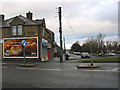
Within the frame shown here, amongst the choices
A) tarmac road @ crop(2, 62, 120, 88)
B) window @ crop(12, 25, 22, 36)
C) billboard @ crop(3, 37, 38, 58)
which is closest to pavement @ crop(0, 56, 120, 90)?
tarmac road @ crop(2, 62, 120, 88)

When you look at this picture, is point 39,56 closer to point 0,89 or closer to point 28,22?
point 28,22

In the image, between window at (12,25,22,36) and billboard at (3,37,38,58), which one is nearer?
billboard at (3,37,38,58)

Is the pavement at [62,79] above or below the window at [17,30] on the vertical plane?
below

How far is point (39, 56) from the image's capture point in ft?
67.6

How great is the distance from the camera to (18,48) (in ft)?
69.8

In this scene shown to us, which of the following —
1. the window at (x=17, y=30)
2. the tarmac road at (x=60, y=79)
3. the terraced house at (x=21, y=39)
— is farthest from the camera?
the window at (x=17, y=30)

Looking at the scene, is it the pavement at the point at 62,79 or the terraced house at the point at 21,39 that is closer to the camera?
the pavement at the point at 62,79

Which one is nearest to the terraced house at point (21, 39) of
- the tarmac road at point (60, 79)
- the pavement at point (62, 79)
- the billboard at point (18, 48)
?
the billboard at point (18, 48)

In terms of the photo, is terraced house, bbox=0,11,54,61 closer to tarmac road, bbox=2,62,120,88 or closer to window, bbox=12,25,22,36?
window, bbox=12,25,22,36

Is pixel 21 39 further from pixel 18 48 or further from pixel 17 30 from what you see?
pixel 17 30

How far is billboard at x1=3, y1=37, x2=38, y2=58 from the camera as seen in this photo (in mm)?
20781

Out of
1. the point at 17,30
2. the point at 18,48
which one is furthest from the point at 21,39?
the point at 17,30

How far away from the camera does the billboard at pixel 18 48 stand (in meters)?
20.8

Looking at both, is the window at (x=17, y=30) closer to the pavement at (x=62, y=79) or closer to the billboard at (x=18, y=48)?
the billboard at (x=18, y=48)
